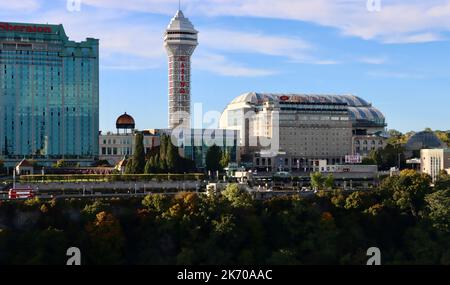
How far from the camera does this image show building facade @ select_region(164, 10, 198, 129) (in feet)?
378

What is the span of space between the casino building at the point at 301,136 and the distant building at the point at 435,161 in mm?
16069

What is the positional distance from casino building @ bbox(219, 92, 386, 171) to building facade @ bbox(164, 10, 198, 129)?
11.1 metres

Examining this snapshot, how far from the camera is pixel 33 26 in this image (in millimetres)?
97125

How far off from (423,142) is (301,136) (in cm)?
1738

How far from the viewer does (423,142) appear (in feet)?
354

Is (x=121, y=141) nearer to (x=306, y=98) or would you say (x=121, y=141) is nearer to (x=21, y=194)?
(x=306, y=98)

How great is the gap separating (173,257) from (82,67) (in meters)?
59.9

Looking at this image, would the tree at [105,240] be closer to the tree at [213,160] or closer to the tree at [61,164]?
the tree at [213,160]

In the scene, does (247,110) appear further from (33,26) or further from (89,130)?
(33,26)

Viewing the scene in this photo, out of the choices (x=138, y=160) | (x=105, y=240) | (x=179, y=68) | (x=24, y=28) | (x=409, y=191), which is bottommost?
(x=105, y=240)

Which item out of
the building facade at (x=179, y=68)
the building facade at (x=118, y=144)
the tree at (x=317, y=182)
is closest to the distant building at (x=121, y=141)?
the building facade at (x=118, y=144)

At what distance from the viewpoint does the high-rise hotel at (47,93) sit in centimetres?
9681

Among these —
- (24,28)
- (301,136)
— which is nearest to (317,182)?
(301,136)
